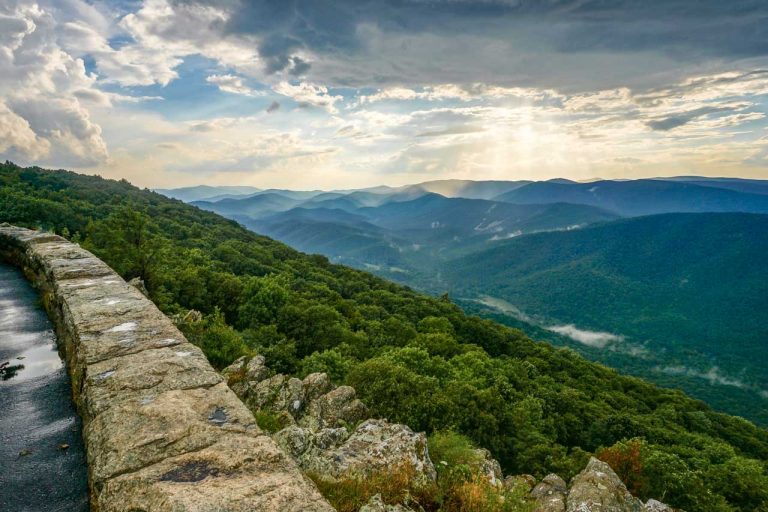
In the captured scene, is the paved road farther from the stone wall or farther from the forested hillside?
the forested hillside

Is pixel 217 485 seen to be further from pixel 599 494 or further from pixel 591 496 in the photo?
pixel 599 494

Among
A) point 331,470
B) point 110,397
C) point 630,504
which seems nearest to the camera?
point 110,397

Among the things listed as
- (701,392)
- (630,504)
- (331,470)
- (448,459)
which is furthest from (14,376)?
(701,392)

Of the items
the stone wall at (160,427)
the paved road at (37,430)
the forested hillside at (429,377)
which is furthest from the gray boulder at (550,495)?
the paved road at (37,430)

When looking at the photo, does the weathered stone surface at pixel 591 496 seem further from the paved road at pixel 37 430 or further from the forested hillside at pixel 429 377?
the paved road at pixel 37 430

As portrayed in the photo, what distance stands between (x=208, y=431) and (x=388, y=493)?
9.69ft

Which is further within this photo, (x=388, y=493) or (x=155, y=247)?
(x=155, y=247)

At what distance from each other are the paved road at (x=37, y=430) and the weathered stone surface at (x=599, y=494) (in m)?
10.8

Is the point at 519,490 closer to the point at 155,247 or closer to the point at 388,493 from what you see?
the point at 388,493

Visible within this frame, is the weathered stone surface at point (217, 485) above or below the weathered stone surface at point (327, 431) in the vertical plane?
above

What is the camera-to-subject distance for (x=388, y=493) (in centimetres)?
600

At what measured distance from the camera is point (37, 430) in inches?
240

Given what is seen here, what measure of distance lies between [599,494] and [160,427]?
1119 cm

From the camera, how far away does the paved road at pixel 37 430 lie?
4.92 meters
